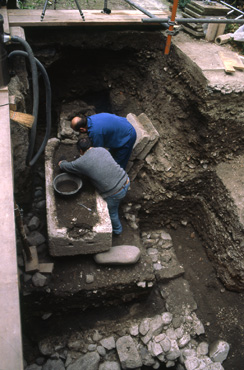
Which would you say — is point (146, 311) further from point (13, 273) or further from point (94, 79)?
point (94, 79)

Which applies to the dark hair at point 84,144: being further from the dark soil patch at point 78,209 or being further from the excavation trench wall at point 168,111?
the excavation trench wall at point 168,111

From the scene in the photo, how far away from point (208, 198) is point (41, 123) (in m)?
3.60

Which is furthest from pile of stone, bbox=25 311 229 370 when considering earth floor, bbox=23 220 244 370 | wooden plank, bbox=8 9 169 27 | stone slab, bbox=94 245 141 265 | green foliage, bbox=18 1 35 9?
green foliage, bbox=18 1 35 9

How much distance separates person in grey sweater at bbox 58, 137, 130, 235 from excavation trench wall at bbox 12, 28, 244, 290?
35.3 inches

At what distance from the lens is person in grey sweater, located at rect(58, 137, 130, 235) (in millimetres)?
3875

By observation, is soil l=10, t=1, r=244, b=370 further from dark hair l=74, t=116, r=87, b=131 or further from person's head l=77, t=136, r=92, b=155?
dark hair l=74, t=116, r=87, b=131

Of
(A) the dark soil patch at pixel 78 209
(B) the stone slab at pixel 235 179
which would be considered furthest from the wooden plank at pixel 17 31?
(B) the stone slab at pixel 235 179

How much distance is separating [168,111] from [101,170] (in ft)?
6.63

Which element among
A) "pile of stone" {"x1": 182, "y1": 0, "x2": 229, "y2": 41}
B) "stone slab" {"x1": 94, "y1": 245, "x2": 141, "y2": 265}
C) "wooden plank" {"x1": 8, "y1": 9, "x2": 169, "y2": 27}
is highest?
"pile of stone" {"x1": 182, "y1": 0, "x2": 229, "y2": 41}

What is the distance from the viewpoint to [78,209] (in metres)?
3.93

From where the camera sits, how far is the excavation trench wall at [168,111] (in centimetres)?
452

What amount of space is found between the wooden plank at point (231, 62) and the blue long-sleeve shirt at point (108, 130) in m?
1.73

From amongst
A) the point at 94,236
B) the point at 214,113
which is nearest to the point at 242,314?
the point at 94,236

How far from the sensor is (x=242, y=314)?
4.29 meters
